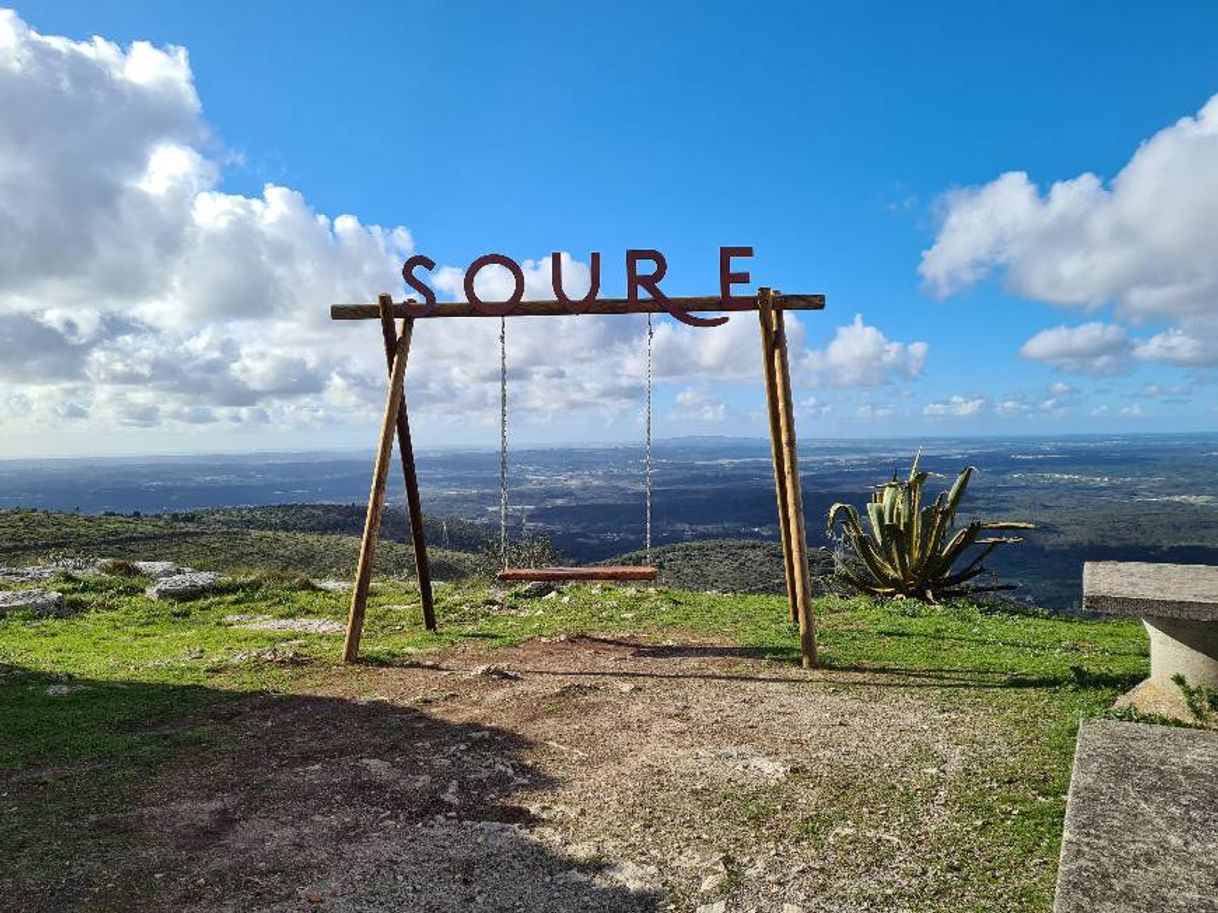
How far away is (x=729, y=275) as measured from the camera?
832cm

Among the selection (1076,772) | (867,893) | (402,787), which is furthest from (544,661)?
(1076,772)

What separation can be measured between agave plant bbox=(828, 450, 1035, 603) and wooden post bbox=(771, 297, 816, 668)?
3403 millimetres

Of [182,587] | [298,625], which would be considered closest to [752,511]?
[182,587]

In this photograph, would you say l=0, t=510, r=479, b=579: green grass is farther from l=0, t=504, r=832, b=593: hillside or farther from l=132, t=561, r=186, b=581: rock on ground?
l=132, t=561, r=186, b=581: rock on ground

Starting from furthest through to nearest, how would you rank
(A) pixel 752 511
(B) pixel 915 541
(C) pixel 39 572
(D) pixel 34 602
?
(A) pixel 752 511
(C) pixel 39 572
(B) pixel 915 541
(D) pixel 34 602

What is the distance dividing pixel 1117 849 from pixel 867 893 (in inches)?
46.3

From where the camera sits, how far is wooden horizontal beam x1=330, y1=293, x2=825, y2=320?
330 inches

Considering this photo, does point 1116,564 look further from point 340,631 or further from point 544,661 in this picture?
point 340,631

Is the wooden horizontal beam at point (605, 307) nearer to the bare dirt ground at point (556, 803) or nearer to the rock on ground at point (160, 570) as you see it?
the bare dirt ground at point (556, 803)

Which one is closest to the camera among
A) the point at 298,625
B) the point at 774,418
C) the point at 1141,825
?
the point at 1141,825

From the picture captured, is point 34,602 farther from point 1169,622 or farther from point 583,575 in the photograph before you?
point 1169,622

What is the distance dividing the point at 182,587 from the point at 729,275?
9.71 metres

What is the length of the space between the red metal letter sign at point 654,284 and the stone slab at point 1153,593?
4.21m

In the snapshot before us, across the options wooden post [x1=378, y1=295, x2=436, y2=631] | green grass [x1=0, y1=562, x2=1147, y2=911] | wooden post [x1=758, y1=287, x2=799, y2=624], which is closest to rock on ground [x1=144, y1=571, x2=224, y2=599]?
green grass [x1=0, y1=562, x2=1147, y2=911]
